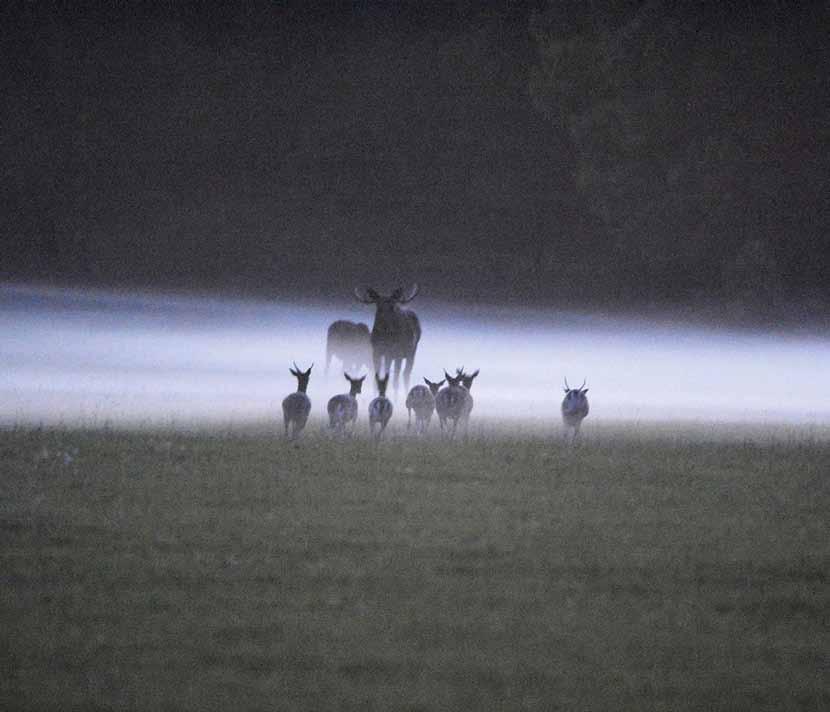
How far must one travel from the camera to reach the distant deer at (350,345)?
27938 mm

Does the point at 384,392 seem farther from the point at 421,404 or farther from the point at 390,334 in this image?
the point at 390,334

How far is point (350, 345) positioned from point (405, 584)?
61.0 ft

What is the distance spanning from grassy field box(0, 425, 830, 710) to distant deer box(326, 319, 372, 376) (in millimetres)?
12450

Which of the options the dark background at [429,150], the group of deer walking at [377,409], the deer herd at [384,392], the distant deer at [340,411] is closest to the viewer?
the group of deer walking at [377,409]

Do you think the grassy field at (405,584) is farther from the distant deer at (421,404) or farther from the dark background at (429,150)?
the dark background at (429,150)

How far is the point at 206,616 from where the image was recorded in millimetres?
8594

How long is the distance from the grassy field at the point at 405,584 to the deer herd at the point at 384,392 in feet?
7.51

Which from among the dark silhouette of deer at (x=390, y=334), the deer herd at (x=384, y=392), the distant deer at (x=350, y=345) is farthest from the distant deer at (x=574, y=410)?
the distant deer at (x=350, y=345)

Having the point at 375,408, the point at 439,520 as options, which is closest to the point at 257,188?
the point at 375,408

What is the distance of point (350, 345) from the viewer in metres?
27.9

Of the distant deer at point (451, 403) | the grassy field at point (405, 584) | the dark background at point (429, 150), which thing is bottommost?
the grassy field at point (405, 584)

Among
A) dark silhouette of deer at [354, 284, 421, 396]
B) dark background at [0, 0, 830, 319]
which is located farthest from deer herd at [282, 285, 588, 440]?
dark background at [0, 0, 830, 319]

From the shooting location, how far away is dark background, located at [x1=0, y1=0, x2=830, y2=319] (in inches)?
1620

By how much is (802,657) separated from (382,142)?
157 ft
